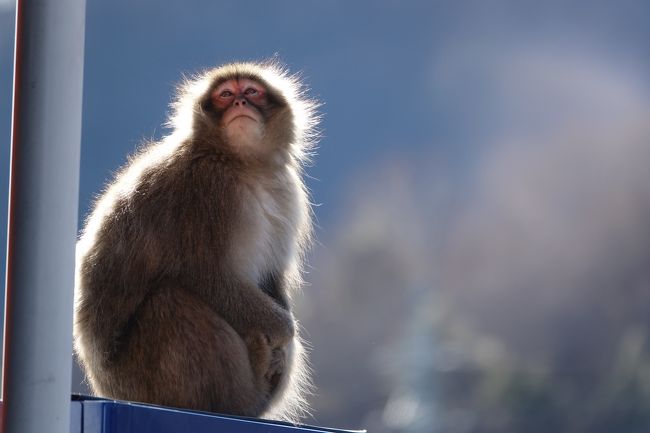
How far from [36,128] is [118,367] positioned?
1894 millimetres

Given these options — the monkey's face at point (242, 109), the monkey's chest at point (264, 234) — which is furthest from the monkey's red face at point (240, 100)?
the monkey's chest at point (264, 234)

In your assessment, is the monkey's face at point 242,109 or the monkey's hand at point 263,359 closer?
the monkey's hand at point 263,359

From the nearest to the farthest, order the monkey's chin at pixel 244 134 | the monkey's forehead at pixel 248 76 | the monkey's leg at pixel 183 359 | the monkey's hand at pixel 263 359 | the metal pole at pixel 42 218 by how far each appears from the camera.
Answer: the metal pole at pixel 42 218 → the monkey's leg at pixel 183 359 → the monkey's hand at pixel 263 359 → the monkey's chin at pixel 244 134 → the monkey's forehead at pixel 248 76

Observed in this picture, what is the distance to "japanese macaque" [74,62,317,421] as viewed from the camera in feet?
10.9

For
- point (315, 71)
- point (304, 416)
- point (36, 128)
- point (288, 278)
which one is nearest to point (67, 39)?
point (36, 128)

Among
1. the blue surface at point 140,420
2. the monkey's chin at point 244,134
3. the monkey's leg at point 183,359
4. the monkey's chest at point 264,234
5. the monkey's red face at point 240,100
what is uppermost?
the monkey's red face at point 240,100

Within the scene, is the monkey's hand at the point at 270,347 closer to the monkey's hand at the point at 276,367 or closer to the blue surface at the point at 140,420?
the monkey's hand at the point at 276,367

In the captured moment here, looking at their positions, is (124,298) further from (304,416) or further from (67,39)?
(67,39)

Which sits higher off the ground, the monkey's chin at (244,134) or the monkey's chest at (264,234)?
the monkey's chin at (244,134)

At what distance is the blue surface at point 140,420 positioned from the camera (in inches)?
84.0

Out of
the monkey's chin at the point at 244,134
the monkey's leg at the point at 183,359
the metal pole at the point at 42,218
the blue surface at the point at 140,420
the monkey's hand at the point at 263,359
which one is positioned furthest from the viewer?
the monkey's chin at the point at 244,134

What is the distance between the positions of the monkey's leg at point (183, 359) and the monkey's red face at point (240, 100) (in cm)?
70

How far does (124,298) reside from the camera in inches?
134

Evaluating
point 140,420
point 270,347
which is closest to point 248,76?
point 270,347
